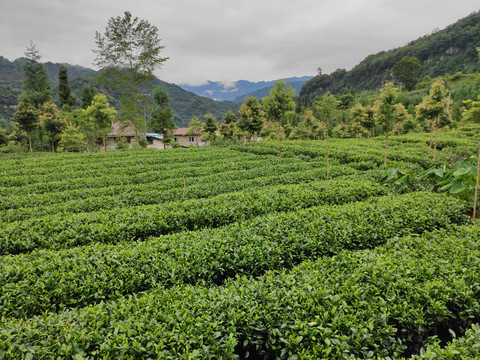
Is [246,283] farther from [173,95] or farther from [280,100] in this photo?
[173,95]

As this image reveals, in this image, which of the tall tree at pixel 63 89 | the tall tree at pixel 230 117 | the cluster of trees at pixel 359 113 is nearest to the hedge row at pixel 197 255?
the cluster of trees at pixel 359 113

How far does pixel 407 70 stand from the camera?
3329 inches

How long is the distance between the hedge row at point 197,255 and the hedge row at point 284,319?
0.59 metres

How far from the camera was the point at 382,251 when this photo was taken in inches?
187

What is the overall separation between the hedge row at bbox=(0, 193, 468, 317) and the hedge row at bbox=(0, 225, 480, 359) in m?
0.59

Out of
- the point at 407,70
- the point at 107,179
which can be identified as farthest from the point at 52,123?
the point at 407,70

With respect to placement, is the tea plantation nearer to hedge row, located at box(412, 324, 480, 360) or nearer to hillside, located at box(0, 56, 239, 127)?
hedge row, located at box(412, 324, 480, 360)

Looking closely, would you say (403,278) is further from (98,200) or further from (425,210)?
(98,200)

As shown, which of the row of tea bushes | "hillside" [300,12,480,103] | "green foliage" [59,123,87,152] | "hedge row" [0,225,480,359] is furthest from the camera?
"hillside" [300,12,480,103]

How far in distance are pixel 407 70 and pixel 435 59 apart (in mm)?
55418

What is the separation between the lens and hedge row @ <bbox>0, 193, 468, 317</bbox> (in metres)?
3.88

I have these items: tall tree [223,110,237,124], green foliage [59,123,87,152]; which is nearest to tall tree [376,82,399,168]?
tall tree [223,110,237,124]

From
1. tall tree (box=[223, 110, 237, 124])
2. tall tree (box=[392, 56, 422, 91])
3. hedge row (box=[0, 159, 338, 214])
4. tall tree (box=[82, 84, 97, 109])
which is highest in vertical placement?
tall tree (box=[392, 56, 422, 91])

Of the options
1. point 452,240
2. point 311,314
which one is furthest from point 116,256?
point 452,240
